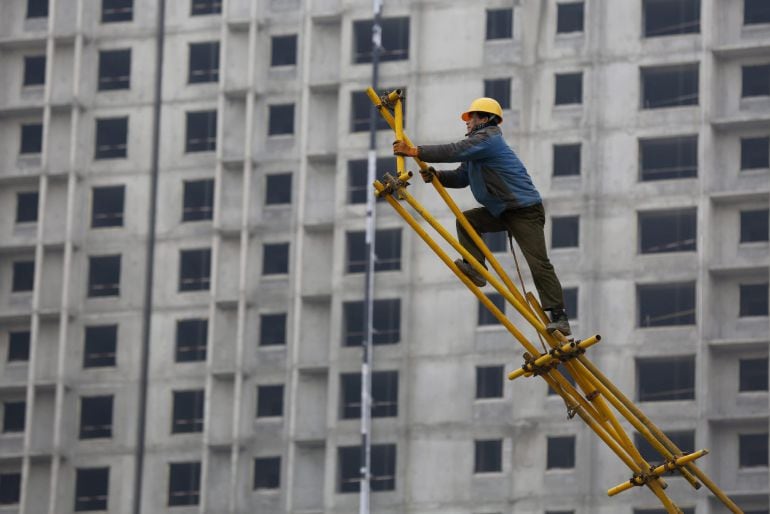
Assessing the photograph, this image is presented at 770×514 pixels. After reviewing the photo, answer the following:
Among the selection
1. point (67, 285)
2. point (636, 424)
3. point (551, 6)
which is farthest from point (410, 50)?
point (636, 424)

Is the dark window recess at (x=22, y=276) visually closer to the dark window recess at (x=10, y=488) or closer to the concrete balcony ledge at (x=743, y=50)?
the dark window recess at (x=10, y=488)

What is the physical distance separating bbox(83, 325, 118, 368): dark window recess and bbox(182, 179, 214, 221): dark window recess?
6973mm

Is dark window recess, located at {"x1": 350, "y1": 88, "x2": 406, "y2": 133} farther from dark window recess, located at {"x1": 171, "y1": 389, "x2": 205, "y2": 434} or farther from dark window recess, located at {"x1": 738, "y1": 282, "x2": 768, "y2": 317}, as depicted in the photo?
dark window recess, located at {"x1": 738, "y1": 282, "x2": 768, "y2": 317}

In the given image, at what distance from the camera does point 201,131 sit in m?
113

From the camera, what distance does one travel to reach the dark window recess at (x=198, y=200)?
112m

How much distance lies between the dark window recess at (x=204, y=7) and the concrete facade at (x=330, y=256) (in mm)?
505

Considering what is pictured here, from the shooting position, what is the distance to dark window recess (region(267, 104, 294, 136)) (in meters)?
112

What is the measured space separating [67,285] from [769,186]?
3617 centimetres

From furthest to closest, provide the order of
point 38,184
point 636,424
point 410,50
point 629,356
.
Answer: point 38,184
point 410,50
point 629,356
point 636,424

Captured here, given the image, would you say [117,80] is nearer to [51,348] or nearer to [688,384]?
[51,348]

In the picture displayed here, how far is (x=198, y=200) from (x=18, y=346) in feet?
39.5

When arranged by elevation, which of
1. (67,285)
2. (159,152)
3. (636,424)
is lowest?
(636,424)

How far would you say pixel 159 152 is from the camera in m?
112

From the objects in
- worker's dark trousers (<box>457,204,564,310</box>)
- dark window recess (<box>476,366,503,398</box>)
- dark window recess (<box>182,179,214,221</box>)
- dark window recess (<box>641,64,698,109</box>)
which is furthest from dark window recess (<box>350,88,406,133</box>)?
worker's dark trousers (<box>457,204,564,310</box>)
